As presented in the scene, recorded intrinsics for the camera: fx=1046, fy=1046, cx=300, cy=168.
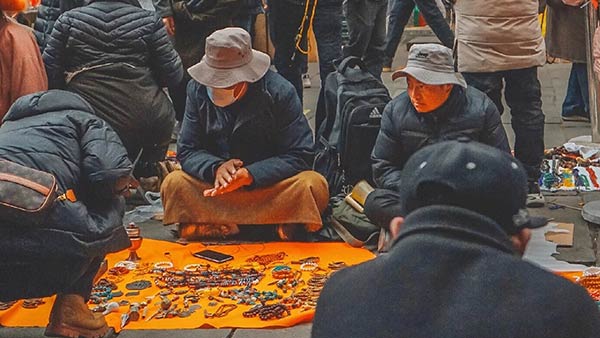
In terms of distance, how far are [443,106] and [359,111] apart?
2.22 ft

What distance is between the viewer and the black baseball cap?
198 centimetres

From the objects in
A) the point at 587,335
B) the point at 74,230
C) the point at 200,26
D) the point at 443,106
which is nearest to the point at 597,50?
the point at 443,106

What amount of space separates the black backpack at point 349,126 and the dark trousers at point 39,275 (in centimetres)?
185

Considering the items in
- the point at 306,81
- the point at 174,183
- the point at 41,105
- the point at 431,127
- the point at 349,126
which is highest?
the point at 41,105

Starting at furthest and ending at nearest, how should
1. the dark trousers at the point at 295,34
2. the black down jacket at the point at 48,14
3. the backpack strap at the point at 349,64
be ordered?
the dark trousers at the point at 295,34 → the black down jacket at the point at 48,14 → the backpack strap at the point at 349,64

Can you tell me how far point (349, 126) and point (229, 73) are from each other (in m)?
0.72

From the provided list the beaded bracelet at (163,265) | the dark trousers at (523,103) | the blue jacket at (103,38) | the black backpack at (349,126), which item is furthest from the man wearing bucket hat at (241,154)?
the dark trousers at (523,103)

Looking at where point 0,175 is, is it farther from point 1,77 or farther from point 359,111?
point 359,111

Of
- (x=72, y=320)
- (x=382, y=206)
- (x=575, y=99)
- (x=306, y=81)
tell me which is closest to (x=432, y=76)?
(x=382, y=206)

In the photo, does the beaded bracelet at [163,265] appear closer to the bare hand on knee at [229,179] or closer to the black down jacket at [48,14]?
the bare hand on knee at [229,179]

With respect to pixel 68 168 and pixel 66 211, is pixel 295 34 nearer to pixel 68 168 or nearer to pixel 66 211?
pixel 68 168

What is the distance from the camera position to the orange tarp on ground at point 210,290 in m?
4.12

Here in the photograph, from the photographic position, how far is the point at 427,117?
15.6ft

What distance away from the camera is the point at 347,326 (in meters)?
1.98
